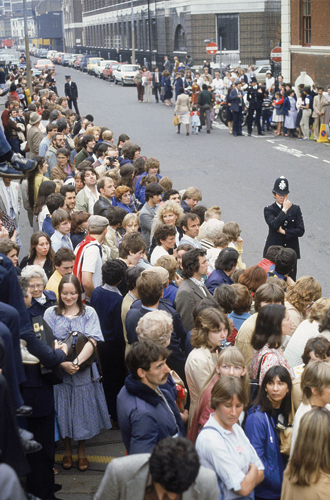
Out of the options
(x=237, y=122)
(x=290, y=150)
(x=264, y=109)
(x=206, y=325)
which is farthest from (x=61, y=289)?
(x=264, y=109)

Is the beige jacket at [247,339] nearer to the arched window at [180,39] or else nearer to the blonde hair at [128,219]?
the blonde hair at [128,219]

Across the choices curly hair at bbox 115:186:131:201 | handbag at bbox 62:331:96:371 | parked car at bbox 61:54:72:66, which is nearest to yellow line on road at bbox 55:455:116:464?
handbag at bbox 62:331:96:371

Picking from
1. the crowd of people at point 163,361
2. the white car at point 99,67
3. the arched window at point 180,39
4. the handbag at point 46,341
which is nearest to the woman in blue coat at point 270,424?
the crowd of people at point 163,361

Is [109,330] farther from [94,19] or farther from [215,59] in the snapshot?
[94,19]

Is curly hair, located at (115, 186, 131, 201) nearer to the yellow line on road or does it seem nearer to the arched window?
the yellow line on road

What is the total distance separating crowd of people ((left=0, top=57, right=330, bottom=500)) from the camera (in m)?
3.59

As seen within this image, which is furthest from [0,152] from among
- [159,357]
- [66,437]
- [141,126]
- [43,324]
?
[141,126]

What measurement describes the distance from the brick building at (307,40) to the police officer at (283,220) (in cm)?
2001

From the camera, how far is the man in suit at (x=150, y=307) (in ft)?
17.4

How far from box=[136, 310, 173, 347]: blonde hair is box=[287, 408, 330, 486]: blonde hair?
53.8 inches

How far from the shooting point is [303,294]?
606 centimetres

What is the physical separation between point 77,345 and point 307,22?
88.2 ft

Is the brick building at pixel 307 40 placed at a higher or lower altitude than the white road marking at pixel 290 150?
higher

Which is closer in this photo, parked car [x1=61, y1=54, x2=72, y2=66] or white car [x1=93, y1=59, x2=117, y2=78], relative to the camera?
white car [x1=93, y1=59, x2=117, y2=78]
